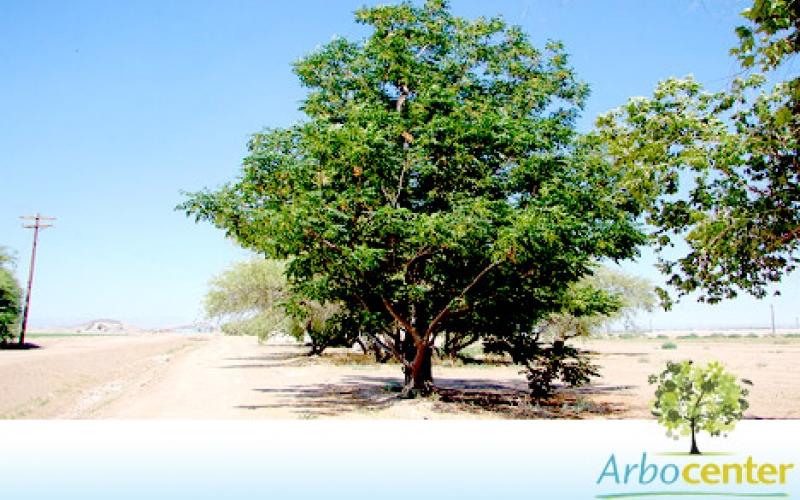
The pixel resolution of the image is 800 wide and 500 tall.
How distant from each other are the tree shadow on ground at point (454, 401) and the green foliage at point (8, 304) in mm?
46322

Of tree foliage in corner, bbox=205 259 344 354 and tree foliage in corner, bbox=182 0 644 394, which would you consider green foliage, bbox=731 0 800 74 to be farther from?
tree foliage in corner, bbox=205 259 344 354

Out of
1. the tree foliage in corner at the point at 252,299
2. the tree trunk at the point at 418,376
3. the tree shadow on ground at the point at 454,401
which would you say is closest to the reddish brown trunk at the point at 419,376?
the tree trunk at the point at 418,376

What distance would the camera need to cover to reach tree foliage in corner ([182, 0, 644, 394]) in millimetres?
13305

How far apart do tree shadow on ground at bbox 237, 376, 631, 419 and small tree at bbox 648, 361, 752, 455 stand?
26.1 ft

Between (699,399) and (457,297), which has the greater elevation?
(457,297)

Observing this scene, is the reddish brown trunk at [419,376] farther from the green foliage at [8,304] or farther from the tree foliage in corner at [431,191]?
the green foliage at [8,304]

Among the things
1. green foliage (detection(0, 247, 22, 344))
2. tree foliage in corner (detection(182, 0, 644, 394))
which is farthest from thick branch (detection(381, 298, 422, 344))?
green foliage (detection(0, 247, 22, 344))

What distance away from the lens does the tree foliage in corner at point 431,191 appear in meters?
13.3

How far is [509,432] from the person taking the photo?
1097cm

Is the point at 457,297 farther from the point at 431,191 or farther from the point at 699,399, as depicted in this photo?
the point at 699,399

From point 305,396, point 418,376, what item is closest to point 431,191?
point 418,376

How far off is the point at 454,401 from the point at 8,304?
55.8 metres

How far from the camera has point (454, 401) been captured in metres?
18.4

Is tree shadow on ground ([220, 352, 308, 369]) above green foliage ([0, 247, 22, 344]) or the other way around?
the other way around
